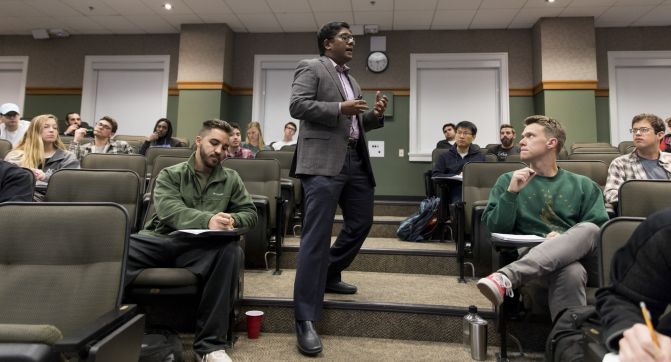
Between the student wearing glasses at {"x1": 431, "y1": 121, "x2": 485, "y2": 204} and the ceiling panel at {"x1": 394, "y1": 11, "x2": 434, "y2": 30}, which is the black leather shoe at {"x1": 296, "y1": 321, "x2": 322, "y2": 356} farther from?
the ceiling panel at {"x1": 394, "y1": 11, "x2": 434, "y2": 30}

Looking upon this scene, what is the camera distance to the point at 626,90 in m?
5.72

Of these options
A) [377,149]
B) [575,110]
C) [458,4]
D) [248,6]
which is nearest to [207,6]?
[248,6]

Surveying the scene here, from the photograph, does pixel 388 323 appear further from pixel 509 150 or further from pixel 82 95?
pixel 82 95

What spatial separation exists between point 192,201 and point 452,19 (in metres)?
4.97

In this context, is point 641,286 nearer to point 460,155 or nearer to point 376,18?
point 460,155

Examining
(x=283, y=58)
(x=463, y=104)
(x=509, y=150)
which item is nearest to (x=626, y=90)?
(x=463, y=104)

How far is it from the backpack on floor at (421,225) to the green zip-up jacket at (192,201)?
1605 mm

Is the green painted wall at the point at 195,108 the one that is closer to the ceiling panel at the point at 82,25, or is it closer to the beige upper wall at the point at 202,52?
the beige upper wall at the point at 202,52

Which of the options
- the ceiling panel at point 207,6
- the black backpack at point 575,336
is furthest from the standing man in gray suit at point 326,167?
the ceiling panel at point 207,6

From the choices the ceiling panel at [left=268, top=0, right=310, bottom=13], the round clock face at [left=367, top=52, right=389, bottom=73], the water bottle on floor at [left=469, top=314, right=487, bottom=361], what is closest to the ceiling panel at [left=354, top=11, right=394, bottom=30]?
the round clock face at [left=367, top=52, right=389, bottom=73]

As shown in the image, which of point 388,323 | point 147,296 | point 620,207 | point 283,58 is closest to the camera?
point 147,296

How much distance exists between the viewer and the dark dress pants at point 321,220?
5.44 ft

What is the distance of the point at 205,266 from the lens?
159 cm

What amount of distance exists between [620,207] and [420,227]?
64.1 inches
